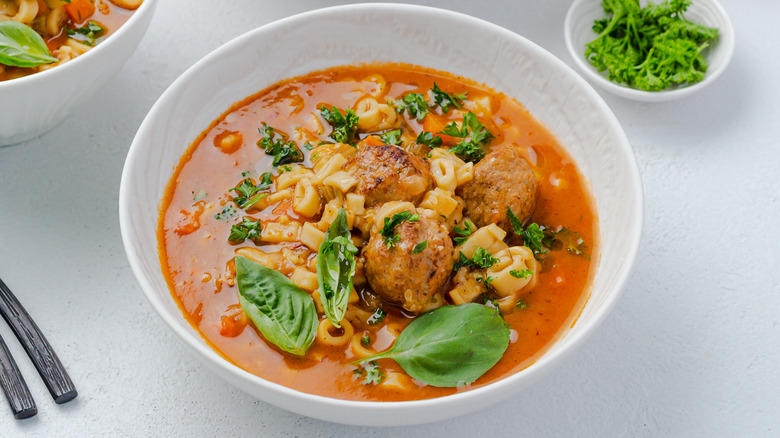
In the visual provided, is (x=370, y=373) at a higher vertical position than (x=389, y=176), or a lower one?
lower

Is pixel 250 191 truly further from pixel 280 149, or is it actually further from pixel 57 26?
pixel 57 26

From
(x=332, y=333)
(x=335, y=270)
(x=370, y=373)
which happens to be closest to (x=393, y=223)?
(x=335, y=270)

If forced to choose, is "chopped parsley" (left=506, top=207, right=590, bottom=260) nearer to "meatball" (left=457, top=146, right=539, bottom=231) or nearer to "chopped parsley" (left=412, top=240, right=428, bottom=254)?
"meatball" (left=457, top=146, right=539, bottom=231)

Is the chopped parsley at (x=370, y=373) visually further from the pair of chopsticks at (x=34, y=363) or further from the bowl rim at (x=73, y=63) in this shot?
the bowl rim at (x=73, y=63)

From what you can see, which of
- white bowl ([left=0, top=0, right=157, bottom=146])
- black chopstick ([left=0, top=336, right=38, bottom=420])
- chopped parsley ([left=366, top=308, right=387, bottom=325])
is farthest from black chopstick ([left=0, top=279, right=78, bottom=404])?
chopped parsley ([left=366, top=308, right=387, bottom=325])

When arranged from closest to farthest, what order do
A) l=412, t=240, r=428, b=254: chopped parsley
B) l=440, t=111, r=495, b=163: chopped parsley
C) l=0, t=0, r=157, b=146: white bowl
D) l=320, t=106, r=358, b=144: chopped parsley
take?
l=412, t=240, r=428, b=254: chopped parsley, l=0, t=0, r=157, b=146: white bowl, l=440, t=111, r=495, b=163: chopped parsley, l=320, t=106, r=358, b=144: chopped parsley

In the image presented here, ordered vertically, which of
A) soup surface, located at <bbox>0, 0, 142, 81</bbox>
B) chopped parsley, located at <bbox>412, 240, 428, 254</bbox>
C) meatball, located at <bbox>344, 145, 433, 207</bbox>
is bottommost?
chopped parsley, located at <bbox>412, 240, 428, 254</bbox>
